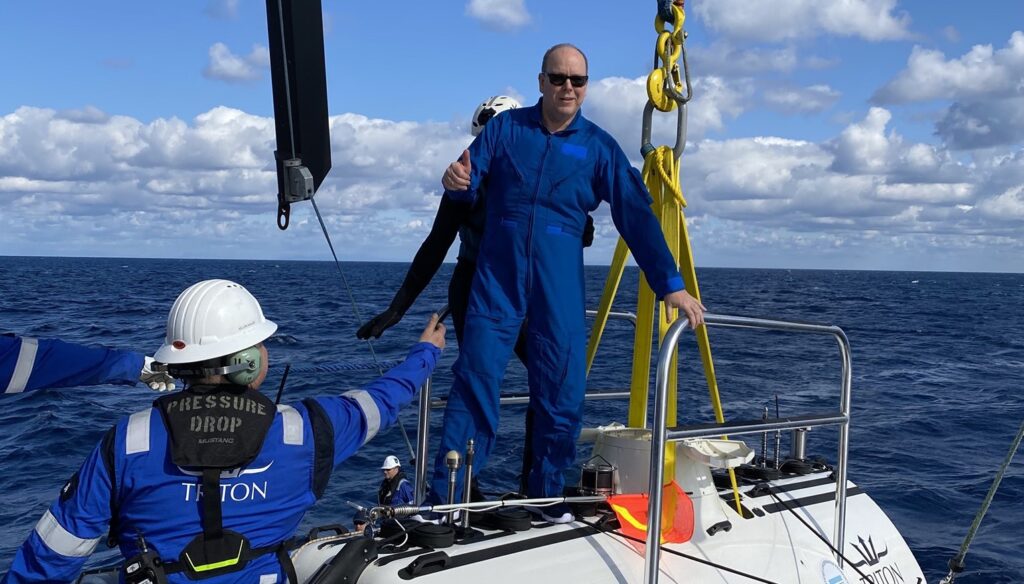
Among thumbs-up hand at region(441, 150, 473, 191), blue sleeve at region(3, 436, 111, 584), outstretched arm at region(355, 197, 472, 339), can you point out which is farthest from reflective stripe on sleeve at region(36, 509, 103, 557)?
thumbs-up hand at region(441, 150, 473, 191)

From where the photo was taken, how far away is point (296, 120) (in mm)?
3189

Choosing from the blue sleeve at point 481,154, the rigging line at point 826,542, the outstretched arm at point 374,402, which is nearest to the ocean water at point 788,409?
the blue sleeve at point 481,154

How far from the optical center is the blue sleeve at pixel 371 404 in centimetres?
263

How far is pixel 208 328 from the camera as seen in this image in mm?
2525

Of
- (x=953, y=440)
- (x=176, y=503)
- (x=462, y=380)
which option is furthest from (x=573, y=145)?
Result: (x=953, y=440)

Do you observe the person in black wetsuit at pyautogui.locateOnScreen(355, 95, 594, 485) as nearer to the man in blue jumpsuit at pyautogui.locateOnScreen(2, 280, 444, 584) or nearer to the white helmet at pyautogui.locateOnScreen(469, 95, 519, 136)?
the white helmet at pyautogui.locateOnScreen(469, 95, 519, 136)

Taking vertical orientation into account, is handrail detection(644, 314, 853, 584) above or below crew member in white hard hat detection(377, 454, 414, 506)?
above

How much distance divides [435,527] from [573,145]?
1.60 metres

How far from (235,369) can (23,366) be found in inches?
45.5

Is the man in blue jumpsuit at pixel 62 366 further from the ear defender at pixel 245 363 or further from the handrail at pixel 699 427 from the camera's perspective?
the handrail at pixel 699 427

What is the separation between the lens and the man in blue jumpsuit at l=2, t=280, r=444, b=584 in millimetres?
2295

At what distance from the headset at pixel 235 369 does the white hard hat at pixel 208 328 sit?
A: 20mm

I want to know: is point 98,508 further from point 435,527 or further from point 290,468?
point 435,527

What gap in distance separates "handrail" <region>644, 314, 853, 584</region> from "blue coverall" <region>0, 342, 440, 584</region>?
104 centimetres
